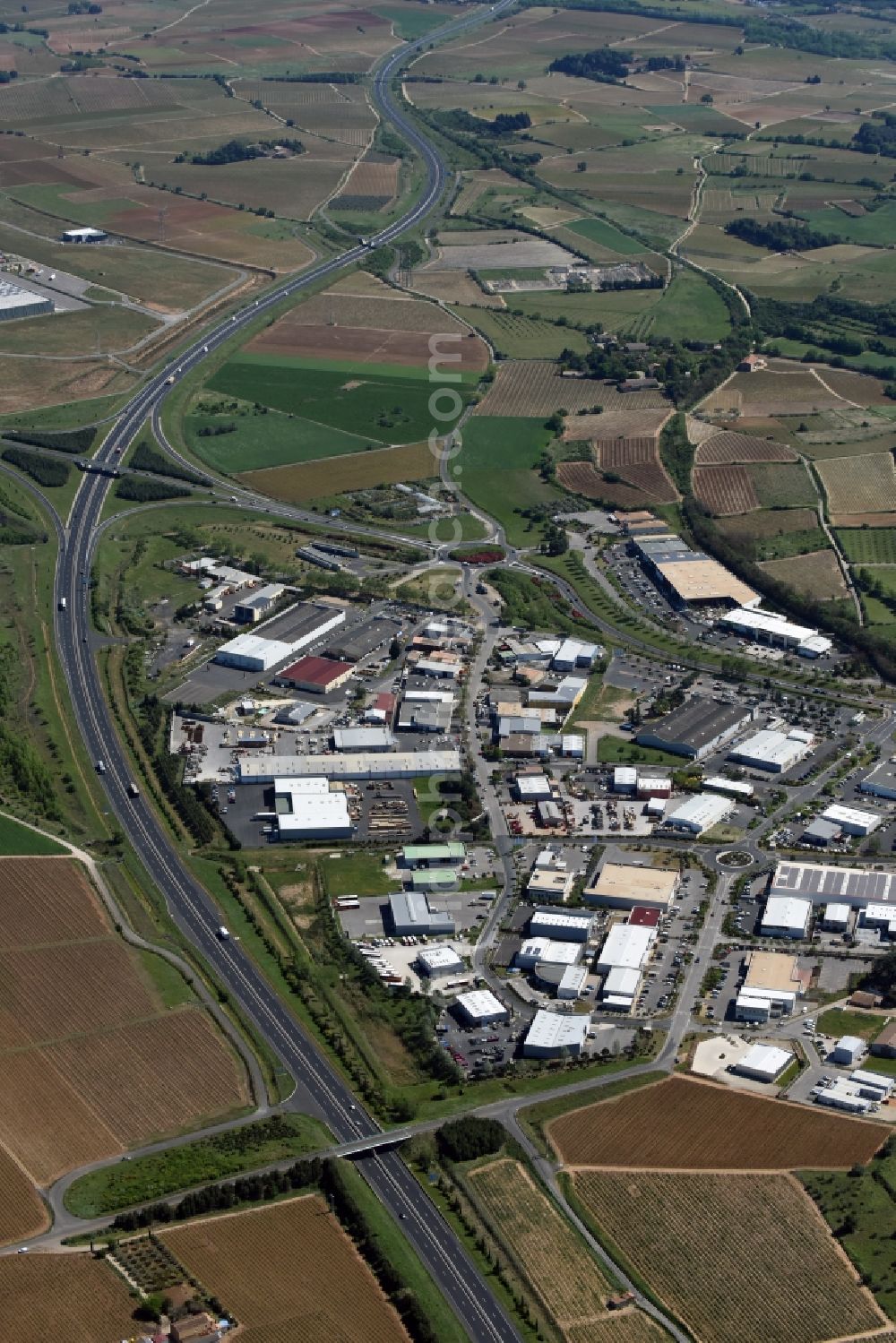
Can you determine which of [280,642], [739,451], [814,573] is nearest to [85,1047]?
[280,642]

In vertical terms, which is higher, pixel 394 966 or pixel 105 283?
pixel 105 283

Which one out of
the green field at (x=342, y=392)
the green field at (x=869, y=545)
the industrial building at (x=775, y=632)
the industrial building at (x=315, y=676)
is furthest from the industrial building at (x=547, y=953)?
the green field at (x=342, y=392)

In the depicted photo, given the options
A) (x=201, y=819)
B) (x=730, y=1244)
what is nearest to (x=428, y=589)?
(x=201, y=819)

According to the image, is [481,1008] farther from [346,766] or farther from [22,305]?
[22,305]

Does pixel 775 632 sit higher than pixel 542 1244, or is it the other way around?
pixel 775 632

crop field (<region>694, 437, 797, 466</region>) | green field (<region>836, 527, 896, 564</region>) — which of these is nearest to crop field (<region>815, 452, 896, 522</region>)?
green field (<region>836, 527, 896, 564</region>)

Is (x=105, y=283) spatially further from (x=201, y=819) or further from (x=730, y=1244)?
(x=730, y=1244)

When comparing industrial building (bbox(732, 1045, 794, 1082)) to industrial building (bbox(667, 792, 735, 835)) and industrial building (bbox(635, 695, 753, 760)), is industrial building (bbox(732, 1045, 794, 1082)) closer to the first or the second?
industrial building (bbox(667, 792, 735, 835))
